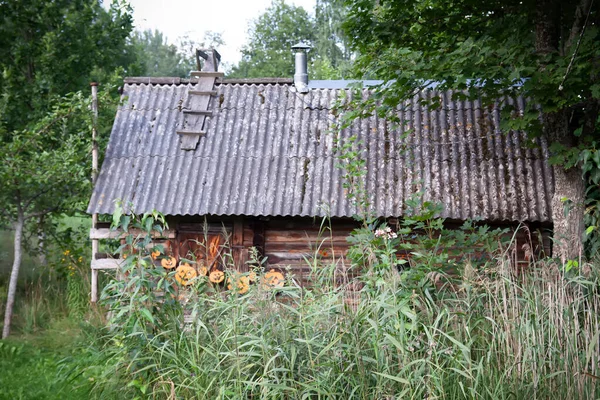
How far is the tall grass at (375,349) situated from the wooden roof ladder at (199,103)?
6037mm

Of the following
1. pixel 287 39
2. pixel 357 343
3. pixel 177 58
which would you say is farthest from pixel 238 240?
pixel 177 58

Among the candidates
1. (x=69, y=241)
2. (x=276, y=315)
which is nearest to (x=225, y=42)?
(x=69, y=241)

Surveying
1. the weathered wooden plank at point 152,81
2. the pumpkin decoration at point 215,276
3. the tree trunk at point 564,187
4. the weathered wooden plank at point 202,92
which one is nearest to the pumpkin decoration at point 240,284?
the pumpkin decoration at point 215,276

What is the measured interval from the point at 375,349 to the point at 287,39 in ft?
125

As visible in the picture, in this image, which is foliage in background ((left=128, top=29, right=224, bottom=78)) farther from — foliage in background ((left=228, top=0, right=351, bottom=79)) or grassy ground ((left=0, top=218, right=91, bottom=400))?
grassy ground ((left=0, top=218, right=91, bottom=400))

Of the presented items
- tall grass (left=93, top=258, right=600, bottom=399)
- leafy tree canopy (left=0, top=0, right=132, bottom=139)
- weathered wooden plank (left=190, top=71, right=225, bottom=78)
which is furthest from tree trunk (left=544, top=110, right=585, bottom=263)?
leafy tree canopy (left=0, top=0, right=132, bottom=139)

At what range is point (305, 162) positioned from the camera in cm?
1009

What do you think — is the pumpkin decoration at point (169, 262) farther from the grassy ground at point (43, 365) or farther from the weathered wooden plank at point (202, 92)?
the weathered wooden plank at point (202, 92)

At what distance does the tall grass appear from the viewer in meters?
4.14

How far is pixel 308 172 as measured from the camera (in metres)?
9.94

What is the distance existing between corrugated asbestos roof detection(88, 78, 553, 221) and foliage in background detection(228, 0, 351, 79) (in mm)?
23443

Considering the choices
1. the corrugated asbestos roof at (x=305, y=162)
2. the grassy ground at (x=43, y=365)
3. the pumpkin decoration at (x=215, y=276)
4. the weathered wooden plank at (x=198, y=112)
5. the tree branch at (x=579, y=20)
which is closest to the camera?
the pumpkin decoration at (x=215, y=276)

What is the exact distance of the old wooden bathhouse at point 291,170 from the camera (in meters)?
9.30

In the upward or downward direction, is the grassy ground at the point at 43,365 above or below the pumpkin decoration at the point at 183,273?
below
